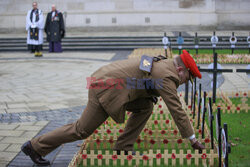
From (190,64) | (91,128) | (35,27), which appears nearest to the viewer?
(190,64)

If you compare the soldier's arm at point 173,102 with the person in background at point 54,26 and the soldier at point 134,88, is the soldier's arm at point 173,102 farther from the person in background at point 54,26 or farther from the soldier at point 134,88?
the person in background at point 54,26

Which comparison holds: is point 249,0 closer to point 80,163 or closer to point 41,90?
point 41,90

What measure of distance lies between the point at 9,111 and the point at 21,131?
1.40 metres

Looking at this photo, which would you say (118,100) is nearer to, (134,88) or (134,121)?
(134,88)

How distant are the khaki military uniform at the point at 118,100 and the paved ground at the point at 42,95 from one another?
0.60 m

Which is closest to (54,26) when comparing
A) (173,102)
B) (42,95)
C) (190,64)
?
(42,95)

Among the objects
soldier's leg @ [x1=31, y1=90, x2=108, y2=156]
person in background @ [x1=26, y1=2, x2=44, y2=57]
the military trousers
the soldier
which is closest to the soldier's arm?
the soldier

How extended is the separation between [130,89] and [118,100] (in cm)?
17

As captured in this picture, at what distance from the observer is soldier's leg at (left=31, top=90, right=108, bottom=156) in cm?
409

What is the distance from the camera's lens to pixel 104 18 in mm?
23359

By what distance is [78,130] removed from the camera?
4.18 m

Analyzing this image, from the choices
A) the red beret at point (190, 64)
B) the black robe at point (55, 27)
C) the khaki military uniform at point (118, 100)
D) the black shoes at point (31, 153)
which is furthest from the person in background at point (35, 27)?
the red beret at point (190, 64)

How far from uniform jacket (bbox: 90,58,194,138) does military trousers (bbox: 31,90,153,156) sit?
15 centimetres

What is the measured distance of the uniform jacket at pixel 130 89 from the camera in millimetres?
3867
